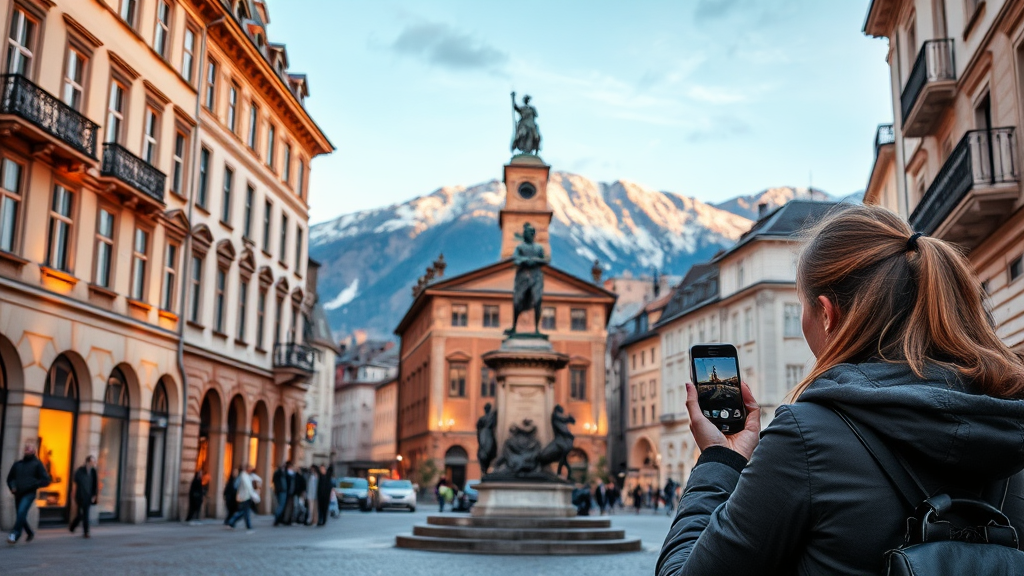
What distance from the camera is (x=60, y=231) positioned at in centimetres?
2411

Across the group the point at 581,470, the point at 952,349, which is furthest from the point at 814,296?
the point at 581,470

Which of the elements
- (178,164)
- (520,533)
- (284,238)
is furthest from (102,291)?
(284,238)

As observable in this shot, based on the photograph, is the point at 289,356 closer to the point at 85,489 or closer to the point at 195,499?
the point at 195,499

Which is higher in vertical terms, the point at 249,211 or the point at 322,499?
the point at 249,211

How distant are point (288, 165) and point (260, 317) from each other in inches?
265

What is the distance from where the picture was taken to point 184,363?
30922mm

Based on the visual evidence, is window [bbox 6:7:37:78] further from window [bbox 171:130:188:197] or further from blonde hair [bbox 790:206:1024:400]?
blonde hair [bbox 790:206:1024:400]

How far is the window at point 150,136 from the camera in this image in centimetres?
2844

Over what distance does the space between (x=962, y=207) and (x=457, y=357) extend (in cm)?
5838

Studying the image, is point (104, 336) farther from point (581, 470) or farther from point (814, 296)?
point (581, 470)

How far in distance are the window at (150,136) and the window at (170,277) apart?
8.70 ft

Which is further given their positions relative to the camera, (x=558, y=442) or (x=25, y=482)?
(x=558, y=442)

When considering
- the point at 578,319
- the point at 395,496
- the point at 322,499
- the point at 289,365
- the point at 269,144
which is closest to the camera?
the point at 322,499

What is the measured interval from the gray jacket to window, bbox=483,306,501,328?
242ft
